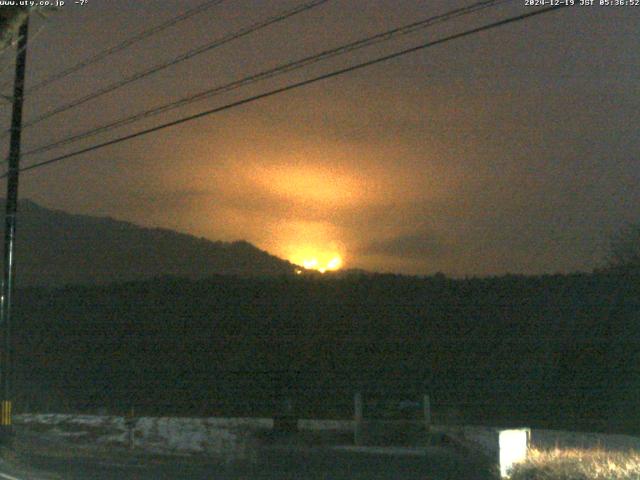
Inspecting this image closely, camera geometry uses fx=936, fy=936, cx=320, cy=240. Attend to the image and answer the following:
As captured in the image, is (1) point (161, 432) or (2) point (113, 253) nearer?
(1) point (161, 432)

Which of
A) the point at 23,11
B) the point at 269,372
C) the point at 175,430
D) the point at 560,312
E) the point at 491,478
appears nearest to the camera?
the point at 23,11

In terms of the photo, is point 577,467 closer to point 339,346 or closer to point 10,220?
point 10,220

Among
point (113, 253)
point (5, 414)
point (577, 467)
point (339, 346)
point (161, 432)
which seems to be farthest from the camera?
point (113, 253)

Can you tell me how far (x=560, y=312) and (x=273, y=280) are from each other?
10.3m

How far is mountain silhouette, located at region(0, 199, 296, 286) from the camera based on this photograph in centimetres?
6894

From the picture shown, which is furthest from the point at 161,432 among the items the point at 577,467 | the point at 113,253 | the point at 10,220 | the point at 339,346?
the point at 113,253

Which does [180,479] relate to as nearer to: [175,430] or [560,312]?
[175,430]

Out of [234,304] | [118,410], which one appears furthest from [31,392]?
[234,304]

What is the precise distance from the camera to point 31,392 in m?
36.6

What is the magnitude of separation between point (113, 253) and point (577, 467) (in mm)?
74027

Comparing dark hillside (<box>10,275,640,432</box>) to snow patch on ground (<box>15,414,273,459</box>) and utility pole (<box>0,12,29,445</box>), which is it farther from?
utility pole (<box>0,12,29,445</box>)

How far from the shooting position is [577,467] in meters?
13.3

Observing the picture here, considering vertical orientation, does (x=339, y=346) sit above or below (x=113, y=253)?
below

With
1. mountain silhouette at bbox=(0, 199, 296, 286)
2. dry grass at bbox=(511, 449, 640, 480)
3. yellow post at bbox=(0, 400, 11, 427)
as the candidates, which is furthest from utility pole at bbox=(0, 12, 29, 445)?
mountain silhouette at bbox=(0, 199, 296, 286)
